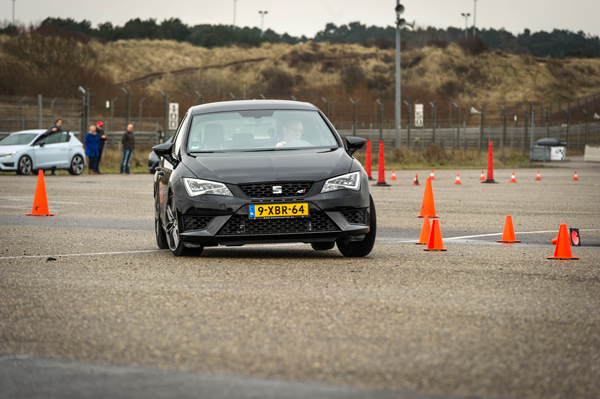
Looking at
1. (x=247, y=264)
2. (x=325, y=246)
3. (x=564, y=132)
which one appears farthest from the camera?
(x=564, y=132)

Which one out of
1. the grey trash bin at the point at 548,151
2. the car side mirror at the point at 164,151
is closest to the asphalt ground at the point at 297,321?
the car side mirror at the point at 164,151

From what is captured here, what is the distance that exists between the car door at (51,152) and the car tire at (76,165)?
0.99 ft

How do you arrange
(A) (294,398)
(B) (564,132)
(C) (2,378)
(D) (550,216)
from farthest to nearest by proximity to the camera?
(B) (564,132), (D) (550,216), (C) (2,378), (A) (294,398)

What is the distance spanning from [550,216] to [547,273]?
6.89 m

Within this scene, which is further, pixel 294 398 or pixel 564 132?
Result: pixel 564 132

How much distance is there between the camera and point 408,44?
10919 cm

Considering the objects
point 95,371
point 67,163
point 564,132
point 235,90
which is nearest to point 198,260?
point 95,371

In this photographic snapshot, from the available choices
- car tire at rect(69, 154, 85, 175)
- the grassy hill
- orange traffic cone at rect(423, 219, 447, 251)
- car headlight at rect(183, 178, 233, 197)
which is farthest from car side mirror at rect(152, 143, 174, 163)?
the grassy hill

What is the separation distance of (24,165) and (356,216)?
791 inches

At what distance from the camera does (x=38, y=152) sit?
2661 cm

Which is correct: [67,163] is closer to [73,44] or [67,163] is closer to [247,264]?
[247,264]

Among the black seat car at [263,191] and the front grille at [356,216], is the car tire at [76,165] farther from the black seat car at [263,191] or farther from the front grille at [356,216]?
the front grille at [356,216]

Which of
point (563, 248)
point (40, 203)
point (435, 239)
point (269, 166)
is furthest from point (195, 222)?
point (40, 203)

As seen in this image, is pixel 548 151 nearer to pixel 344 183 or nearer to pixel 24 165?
pixel 24 165
